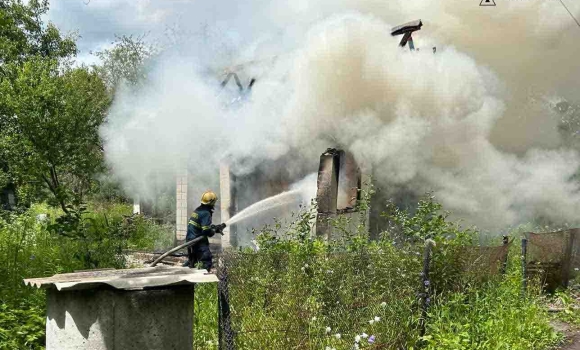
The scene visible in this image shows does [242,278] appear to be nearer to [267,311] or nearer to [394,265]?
[267,311]

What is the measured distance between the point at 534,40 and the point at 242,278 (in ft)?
25.8

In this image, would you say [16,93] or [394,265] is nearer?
[394,265]

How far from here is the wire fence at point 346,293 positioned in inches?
216

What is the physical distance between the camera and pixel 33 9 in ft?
79.9

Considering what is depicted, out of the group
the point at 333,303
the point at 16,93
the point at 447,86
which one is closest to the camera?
the point at 333,303

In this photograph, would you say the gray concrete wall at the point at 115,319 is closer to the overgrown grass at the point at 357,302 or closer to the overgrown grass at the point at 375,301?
the overgrown grass at the point at 357,302

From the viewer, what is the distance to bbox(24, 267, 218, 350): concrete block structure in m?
3.70

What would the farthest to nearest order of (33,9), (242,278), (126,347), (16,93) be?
(33,9) → (16,93) → (242,278) → (126,347)

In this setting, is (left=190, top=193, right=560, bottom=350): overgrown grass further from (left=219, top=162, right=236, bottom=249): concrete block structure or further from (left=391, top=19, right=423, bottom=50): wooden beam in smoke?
(left=219, top=162, right=236, bottom=249): concrete block structure

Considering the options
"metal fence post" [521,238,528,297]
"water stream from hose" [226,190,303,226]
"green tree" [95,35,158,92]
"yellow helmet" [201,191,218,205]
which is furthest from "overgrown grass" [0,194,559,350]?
"green tree" [95,35,158,92]

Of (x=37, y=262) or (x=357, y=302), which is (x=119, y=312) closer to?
(x=357, y=302)

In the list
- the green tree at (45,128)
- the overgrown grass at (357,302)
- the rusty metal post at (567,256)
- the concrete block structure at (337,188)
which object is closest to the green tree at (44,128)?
the green tree at (45,128)

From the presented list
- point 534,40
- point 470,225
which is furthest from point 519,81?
point 470,225

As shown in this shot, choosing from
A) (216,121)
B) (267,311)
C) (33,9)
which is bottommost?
(267,311)
